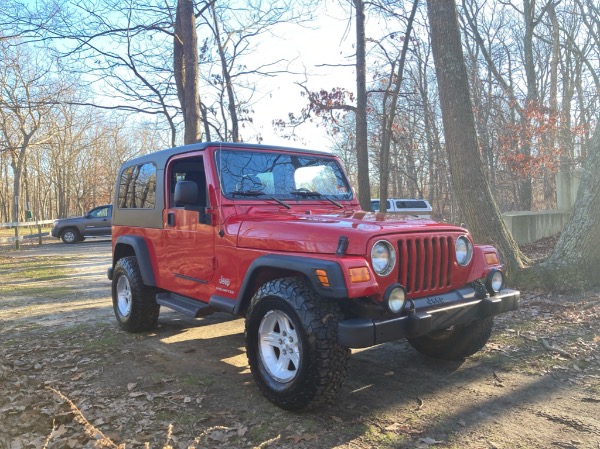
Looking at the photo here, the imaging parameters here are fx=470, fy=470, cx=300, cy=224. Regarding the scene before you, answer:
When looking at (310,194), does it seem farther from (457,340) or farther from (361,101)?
(361,101)

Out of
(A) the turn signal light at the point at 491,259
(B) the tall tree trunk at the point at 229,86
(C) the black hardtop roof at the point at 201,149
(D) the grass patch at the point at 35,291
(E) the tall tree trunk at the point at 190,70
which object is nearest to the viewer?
(A) the turn signal light at the point at 491,259

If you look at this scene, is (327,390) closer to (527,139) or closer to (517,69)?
(527,139)

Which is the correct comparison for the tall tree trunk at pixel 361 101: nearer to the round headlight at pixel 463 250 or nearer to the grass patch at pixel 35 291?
the grass patch at pixel 35 291

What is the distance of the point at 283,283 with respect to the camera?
3.52m

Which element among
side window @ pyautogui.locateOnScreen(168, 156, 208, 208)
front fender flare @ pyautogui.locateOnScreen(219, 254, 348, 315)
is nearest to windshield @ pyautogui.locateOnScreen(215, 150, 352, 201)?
side window @ pyautogui.locateOnScreen(168, 156, 208, 208)

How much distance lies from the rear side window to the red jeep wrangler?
4 centimetres

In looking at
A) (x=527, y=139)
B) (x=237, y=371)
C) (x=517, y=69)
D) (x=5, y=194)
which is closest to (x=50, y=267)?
(x=237, y=371)

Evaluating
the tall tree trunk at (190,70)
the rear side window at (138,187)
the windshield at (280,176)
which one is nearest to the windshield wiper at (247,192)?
the windshield at (280,176)

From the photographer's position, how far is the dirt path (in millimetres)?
3104

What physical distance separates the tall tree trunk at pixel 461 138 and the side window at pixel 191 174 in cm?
421

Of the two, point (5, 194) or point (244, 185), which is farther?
point (5, 194)

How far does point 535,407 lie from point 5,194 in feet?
167

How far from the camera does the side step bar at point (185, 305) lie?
452 cm

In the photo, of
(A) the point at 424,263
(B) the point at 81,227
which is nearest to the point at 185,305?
(A) the point at 424,263
